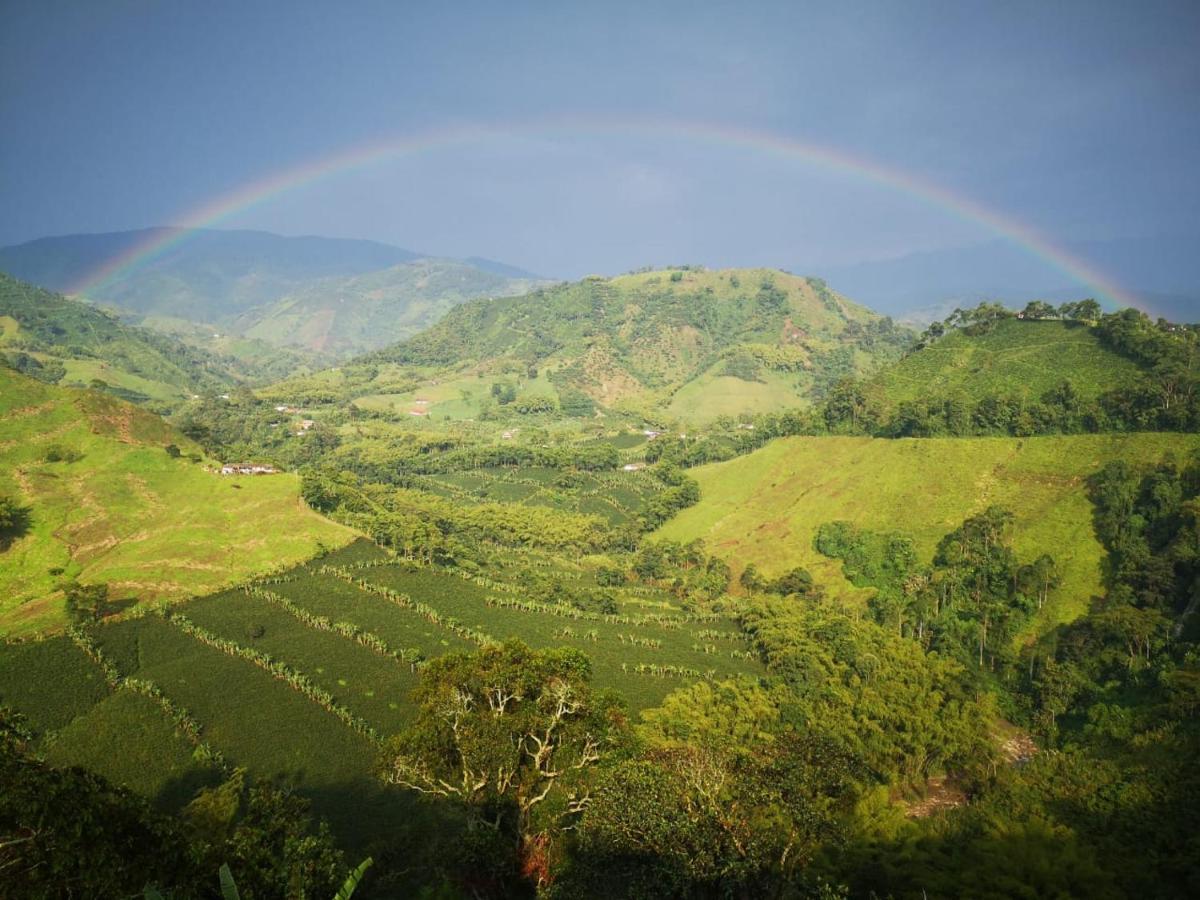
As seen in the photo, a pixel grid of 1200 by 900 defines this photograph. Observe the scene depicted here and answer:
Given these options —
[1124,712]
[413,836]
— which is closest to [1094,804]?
[1124,712]

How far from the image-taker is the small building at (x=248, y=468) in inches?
3790

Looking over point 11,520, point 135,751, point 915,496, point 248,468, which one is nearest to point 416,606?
point 135,751

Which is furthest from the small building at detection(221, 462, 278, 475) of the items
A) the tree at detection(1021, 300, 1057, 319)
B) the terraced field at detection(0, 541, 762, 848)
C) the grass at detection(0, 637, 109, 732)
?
the tree at detection(1021, 300, 1057, 319)

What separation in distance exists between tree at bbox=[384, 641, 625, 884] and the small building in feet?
245

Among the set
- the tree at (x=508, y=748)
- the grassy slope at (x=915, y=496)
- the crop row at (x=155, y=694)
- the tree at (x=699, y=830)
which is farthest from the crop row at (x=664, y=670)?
the crop row at (x=155, y=694)

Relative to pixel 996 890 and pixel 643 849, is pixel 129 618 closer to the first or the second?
pixel 643 849

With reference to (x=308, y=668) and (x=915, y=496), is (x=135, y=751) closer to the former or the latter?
(x=308, y=668)

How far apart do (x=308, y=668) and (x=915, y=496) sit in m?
73.9

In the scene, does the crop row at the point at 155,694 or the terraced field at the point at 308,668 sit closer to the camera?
the terraced field at the point at 308,668

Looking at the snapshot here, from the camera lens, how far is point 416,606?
71.6 metres

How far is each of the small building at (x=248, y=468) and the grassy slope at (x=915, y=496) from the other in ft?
209

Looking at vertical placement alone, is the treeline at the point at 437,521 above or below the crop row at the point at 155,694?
above

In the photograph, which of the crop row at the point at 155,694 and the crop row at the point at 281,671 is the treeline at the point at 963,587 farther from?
the crop row at the point at 155,694

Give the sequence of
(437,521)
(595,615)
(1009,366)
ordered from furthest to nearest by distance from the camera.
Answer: (1009,366)
(437,521)
(595,615)
